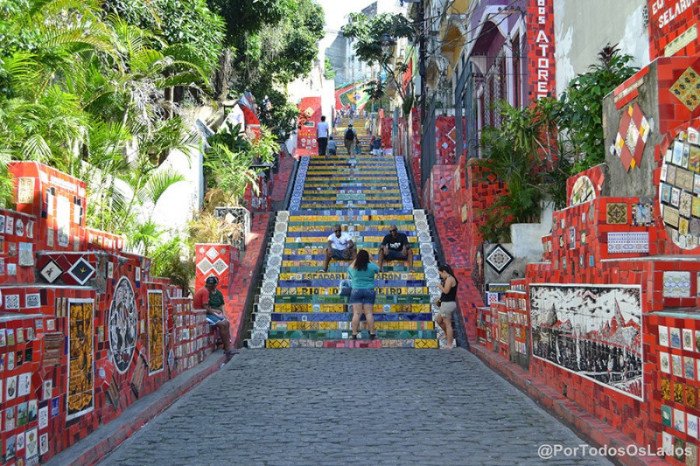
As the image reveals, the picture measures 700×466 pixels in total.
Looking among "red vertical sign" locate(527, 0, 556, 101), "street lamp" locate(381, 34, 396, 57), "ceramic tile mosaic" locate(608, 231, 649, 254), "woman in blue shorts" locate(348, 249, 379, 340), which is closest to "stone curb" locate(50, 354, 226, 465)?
"woman in blue shorts" locate(348, 249, 379, 340)

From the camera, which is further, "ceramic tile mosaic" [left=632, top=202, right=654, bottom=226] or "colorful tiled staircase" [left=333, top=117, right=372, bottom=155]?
"colorful tiled staircase" [left=333, top=117, right=372, bottom=155]

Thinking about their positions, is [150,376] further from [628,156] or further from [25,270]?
[628,156]

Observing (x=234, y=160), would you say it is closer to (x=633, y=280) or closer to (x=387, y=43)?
(x=387, y=43)

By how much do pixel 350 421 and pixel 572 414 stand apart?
1937 millimetres

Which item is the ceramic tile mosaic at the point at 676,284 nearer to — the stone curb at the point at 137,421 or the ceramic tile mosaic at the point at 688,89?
the ceramic tile mosaic at the point at 688,89

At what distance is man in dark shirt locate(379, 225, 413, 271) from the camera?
1675cm

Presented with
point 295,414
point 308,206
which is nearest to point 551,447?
point 295,414

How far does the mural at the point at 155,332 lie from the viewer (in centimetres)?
863

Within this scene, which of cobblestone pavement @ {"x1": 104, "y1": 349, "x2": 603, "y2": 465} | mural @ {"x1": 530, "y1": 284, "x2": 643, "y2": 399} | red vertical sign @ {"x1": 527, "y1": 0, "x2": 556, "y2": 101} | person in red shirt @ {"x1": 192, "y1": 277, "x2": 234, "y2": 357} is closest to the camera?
mural @ {"x1": 530, "y1": 284, "x2": 643, "y2": 399}

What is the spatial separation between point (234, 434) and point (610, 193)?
15.3 ft

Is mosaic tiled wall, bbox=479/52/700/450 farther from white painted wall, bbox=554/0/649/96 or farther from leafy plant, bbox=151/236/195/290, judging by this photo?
leafy plant, bbox=151/236/195/290

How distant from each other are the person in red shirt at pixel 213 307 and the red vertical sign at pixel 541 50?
6475mm

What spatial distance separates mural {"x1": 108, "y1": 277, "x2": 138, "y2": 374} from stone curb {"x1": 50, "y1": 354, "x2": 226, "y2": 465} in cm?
50

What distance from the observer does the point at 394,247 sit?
1689 cm
